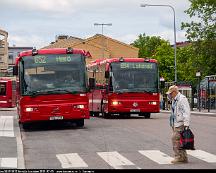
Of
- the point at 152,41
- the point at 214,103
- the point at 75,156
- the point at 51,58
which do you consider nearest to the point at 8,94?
the point at 214,103

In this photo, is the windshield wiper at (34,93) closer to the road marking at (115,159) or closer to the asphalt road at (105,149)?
the asphalt road at (105,149)

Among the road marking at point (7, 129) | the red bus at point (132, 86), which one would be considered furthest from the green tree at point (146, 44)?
the road marking at point (7, 129)

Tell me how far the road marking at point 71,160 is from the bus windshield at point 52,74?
27.2 feet

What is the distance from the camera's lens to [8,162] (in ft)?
42.7

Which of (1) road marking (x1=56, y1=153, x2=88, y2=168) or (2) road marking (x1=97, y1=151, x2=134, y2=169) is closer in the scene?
(2) road marking (x1=97, y1=151, x2=134, y2=169)

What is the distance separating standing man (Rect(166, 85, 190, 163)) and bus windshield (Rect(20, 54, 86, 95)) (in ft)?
32.9

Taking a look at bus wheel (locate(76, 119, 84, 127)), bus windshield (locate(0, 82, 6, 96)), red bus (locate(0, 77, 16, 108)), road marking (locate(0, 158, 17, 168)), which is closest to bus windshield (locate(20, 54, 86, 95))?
bus wheel (locate(76, 119, 84, 127))

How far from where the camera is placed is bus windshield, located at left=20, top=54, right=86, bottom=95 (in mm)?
22922

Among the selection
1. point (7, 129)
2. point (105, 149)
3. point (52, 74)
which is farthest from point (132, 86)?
point (105, 149)

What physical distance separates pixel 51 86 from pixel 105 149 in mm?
7694

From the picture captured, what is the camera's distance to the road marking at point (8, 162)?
40.8 feet

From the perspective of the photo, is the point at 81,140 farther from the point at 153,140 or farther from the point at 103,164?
the point at 103,164

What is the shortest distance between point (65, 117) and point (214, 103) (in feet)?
83.7

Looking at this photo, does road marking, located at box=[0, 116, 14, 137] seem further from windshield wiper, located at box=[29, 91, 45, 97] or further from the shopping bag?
the shopping bag
